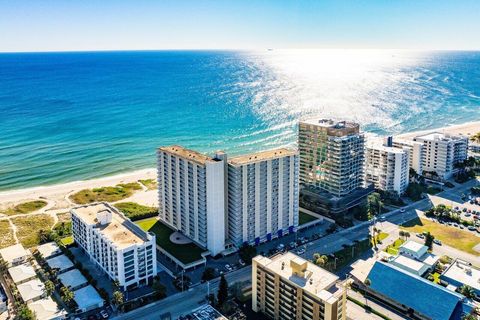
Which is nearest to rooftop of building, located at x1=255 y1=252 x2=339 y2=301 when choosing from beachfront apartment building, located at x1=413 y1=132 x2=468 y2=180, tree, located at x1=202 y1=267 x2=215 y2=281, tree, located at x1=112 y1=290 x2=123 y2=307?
tree, located at x1=202 y1=267 x2=215 y2=281

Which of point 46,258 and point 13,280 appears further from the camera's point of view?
point 46,258

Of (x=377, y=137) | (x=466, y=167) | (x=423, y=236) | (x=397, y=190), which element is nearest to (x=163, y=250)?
(x=423, y=236)

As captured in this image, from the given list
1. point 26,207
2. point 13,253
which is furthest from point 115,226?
point 26,207

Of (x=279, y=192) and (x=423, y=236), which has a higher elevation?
(x=279, y=192)

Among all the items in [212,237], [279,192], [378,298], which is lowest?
[378,298]

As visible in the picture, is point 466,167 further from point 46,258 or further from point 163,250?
point 46,258

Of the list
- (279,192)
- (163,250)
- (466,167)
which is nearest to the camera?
(163,250)

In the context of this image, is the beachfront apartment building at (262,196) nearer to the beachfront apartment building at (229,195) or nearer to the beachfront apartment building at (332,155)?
the beachfront apartment building at (229,195)

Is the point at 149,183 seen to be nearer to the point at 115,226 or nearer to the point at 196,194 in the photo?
the point at 196,194

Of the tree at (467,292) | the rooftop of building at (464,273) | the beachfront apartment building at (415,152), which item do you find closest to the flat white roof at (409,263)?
the rooftop of building at (464,273)
